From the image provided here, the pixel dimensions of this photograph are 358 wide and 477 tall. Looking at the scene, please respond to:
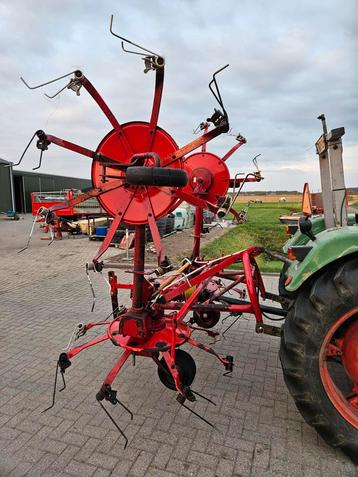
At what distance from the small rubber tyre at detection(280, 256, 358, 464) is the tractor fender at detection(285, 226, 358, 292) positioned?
7 centimetres

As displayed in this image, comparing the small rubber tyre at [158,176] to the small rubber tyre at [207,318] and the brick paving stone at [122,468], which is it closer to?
the brick paving stone at [122,468]

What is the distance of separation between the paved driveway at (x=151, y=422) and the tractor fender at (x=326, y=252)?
3.38 feet

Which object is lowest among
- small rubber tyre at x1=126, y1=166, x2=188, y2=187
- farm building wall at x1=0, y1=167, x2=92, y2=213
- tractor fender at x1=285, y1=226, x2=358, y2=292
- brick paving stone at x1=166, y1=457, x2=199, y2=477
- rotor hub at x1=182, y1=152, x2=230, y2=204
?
brick paving stone at x1=166, y1=457, x2=199, y2=477

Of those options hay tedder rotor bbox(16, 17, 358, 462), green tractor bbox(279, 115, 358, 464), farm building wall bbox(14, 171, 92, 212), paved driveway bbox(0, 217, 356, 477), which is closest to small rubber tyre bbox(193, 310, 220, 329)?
paved driveway bbox(0, 217, 356, 477)

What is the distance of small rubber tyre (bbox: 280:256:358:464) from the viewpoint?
2.07 meters

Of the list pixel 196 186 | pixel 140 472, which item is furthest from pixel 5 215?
pixel 140 472

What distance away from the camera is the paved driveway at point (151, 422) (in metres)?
2.17

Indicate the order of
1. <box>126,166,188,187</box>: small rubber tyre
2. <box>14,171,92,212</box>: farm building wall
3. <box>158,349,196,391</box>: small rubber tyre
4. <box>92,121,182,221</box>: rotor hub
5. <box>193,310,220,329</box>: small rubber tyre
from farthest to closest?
<box>14,171,92,212</box>: farm building wall < <box>193,310,220,329</box>: small rubber tyre < <box>158,349,196,391</box>: small rubber tyre < <box>92,121,182,221</box>: rotor hub < <box>126,166,188,187</box>: small rubber tyre

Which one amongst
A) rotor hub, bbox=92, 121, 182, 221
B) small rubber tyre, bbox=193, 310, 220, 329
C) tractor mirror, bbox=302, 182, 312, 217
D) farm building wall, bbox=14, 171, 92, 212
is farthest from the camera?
farm building wall, bbox=14, 171, 92, 212

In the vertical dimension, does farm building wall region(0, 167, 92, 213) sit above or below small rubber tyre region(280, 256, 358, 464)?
above

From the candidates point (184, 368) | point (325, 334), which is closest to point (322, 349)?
point (325, 334)

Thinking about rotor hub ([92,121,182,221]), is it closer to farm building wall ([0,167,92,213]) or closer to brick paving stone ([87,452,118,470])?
brick paving stone ([87,452,118,470])

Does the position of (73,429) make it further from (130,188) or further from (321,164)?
(321,164)

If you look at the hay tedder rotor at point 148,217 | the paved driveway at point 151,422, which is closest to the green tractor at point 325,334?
the paved driveway at point 151,422
